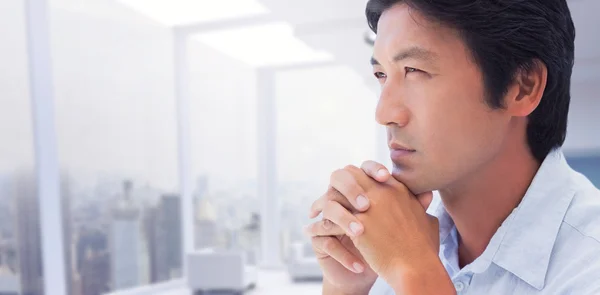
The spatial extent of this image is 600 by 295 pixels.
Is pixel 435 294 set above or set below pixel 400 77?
below

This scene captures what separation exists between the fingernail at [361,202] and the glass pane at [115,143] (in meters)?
1.52

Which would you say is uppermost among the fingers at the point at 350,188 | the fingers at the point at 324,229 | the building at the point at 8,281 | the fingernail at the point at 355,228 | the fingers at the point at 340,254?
the fingers at the point at 350,188

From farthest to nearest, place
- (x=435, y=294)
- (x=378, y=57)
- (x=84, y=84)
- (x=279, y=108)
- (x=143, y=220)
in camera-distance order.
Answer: (x=279, y=108)
(x=143, y=220)
(x=84, y=84)
(x=378, y=57)
(x=435, y=294)

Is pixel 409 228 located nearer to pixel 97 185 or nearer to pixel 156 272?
pixel 97 185

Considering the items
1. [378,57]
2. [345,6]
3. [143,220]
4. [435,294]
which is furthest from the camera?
[143,220]

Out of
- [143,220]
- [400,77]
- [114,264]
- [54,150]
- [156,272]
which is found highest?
[400,77]

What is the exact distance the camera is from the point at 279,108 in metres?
3.12

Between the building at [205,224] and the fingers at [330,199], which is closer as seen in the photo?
the fingers at [330,199]

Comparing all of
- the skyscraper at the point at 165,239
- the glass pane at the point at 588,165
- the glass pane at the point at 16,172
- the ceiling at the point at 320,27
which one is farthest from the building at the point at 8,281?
the glass pane at the point at 588,165

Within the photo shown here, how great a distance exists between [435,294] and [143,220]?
1.91m

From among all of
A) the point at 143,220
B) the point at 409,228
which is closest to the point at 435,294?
the point at 409,228

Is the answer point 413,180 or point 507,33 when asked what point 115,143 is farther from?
point 507,33

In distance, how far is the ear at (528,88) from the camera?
0.73 metres

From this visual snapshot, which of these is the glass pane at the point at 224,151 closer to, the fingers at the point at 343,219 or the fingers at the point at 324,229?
the fingers at the point at 324,229
